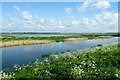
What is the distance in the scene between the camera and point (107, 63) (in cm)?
2194

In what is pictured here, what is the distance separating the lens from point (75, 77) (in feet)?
54.9

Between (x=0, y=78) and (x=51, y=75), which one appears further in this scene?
(x=51, y=75)

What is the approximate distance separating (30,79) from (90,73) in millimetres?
4400

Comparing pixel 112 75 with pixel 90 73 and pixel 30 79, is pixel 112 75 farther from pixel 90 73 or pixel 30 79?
pixel 30 79

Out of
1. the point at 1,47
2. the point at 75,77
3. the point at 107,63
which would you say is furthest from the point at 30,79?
the point at 1,47

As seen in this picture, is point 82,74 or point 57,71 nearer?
point 82,74

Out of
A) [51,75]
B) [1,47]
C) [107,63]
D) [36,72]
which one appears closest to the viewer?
[51,75]

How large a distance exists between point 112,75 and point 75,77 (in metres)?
2.61

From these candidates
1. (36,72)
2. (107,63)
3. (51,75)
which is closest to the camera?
(51,75)

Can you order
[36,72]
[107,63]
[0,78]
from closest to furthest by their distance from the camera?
1. [0,78]
2. [36,72]
3. [107,63]

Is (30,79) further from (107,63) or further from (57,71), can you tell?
(107,63)

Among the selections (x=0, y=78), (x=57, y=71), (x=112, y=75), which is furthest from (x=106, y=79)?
(x=0, y=78)

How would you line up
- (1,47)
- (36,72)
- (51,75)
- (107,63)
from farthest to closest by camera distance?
(1,47) → (107,63) → (36,72) → (51,75)

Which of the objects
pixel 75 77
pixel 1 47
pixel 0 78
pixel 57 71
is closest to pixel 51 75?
pixel 57 71
